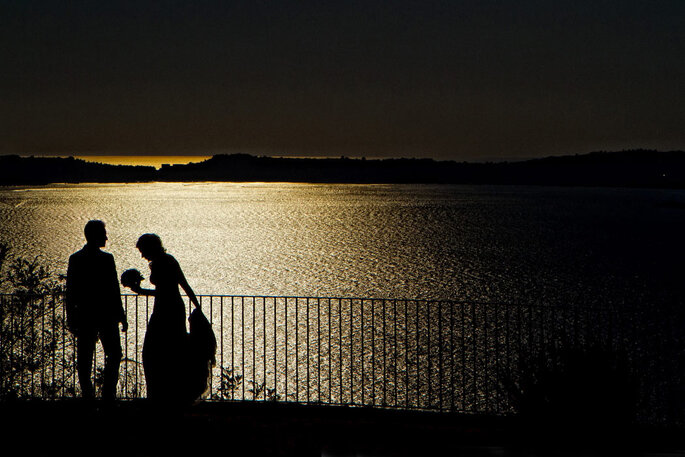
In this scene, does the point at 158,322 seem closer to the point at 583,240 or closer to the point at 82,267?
the point at 82,267

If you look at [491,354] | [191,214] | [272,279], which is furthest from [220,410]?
[191,214]

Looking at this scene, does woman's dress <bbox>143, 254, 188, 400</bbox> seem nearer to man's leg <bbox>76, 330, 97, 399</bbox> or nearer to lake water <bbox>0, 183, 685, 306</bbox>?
man's leg <bbox>76, 330, 97, 399</bbox>

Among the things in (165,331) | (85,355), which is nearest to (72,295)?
(85,355)

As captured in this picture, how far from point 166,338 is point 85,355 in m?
1.31

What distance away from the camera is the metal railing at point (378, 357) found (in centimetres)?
974

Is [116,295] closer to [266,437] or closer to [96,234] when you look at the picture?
[96,234]

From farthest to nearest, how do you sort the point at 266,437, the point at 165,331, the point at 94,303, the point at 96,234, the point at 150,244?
the point at 94,303
the point at 96,234
the point at 165,331
the point at 150,244
the point at 266,437

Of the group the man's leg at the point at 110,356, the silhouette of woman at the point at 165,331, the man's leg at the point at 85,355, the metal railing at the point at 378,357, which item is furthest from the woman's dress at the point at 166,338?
the metal railing at the point at 378,357

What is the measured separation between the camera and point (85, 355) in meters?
8.19

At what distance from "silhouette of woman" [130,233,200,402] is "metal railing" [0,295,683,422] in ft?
4.15

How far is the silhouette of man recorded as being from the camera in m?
7.93

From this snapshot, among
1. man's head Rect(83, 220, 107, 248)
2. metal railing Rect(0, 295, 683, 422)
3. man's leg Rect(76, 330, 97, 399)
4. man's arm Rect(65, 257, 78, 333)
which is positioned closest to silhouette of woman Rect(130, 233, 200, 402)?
man's head Rect(83, 220, 107, 248)

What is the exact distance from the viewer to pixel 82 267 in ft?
26.0

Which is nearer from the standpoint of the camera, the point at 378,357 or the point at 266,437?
the point at 266,437
